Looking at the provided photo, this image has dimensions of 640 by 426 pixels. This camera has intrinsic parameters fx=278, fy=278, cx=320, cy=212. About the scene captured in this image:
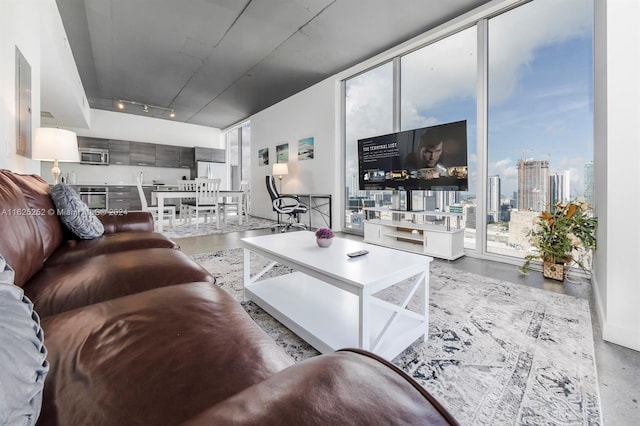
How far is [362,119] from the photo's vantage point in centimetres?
491

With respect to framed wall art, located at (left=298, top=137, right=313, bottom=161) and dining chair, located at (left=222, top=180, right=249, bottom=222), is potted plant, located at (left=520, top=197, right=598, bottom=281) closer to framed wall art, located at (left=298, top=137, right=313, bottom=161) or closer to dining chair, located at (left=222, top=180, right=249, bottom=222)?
framed wall art, located at (left=298, top=137, right=313, bottom=161)

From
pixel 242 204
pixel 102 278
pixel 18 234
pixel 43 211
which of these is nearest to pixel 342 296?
pixel 102 278

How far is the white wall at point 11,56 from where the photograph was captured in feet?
6.16

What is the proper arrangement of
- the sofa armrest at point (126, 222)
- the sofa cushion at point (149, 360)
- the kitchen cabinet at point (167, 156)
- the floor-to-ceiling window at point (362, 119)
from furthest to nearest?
1. the kitchen cabinet at point (167, 156)
2. the floor-to-ceiling window at point (362, 119)
3. the sofa armrest at point (126, 222)
4. the sofa cushion at point (149, 360)

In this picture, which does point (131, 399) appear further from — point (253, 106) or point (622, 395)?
point (253, 106)

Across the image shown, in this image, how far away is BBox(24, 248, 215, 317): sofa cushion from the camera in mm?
987

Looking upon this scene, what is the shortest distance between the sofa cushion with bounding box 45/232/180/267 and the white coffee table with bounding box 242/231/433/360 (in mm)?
629

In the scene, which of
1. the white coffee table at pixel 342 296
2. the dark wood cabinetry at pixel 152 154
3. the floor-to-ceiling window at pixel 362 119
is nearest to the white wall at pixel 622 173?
the white coffee table at pixel 342 296

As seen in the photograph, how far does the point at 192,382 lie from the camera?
53 cm

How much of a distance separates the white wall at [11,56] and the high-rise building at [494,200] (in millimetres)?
4392

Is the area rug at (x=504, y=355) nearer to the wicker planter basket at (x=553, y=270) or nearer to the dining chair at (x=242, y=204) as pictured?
the wicker planter basket at (x=553, y=270)

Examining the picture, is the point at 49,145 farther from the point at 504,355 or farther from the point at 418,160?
the point at 418,160

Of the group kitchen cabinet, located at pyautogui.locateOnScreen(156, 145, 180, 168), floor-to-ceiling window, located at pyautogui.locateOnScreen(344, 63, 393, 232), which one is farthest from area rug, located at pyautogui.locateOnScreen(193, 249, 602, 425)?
kitchen cabinet, located at pyautogui.locateOnScreen(156, 145, 180, 168)

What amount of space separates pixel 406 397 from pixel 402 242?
3592 mm
